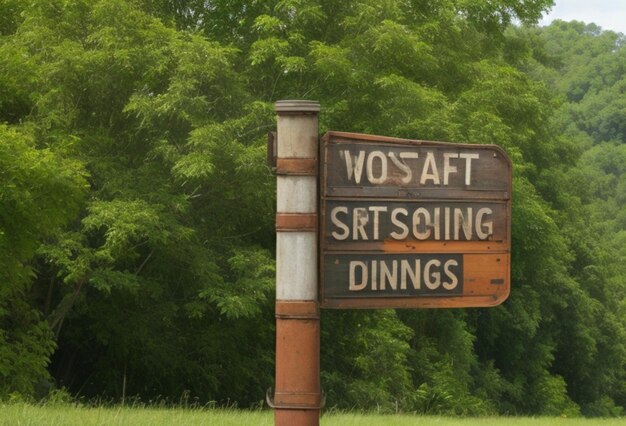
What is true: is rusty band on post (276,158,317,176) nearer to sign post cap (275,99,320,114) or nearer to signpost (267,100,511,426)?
signpost (267,100,511,426)

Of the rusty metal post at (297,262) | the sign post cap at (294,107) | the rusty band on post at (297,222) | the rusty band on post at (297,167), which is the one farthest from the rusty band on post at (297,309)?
the sign post cap at (294,107)

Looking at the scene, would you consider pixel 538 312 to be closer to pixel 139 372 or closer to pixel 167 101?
pixel 139 372

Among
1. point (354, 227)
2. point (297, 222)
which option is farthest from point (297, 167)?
point (354, 227)

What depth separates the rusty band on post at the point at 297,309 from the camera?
209 inches

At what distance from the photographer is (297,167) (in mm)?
5289

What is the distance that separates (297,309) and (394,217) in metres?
0.55

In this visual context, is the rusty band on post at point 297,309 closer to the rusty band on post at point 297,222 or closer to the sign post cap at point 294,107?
the rusty band on post at point 297,222

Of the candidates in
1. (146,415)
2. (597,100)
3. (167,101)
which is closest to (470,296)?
(146,415)

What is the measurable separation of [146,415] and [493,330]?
119ft

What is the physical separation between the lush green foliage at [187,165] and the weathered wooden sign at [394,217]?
558 inches

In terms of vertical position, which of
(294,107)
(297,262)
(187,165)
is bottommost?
(297,262)

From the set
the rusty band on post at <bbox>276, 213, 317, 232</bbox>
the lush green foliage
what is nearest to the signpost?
the rusty band on post at <bbox>276, 213, 317, 232</bbox>

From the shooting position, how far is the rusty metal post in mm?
5289

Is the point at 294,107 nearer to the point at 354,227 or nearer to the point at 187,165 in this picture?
the point at 354,227
